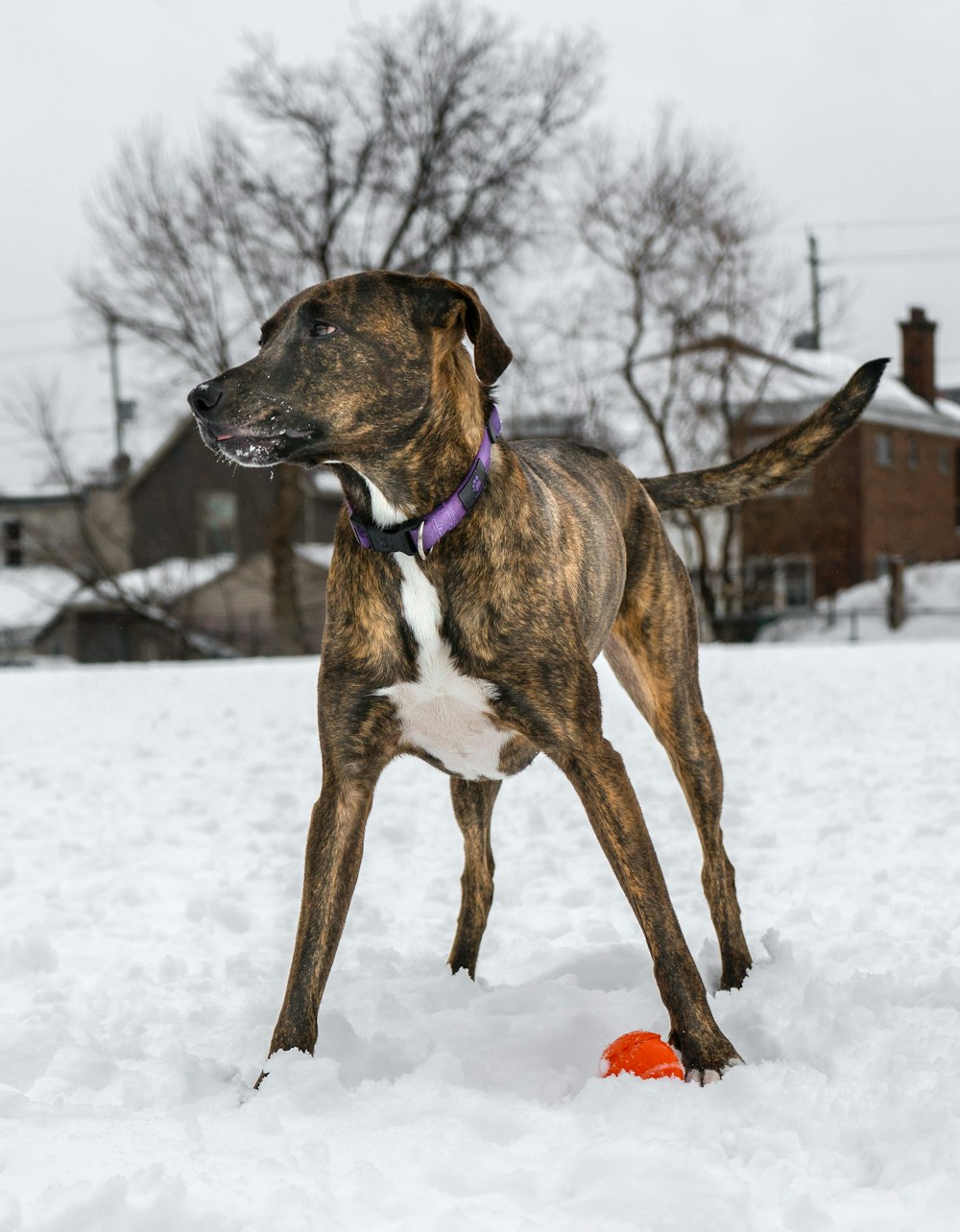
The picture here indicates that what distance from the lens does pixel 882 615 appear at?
30.5 m

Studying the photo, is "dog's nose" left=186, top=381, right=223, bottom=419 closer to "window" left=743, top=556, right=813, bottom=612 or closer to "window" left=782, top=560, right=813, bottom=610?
"window" left=743, top=556, right=813, bottom=612

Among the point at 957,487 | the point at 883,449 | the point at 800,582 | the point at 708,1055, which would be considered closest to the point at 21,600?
the point at 800,582

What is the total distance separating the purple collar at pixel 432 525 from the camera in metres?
3.23

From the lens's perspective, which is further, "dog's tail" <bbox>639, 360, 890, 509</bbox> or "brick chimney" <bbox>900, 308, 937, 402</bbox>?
"brick chimney" <bbox>900, 308, 937, 402</bbox>

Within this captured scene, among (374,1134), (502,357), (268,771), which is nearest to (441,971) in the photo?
(374,1134)

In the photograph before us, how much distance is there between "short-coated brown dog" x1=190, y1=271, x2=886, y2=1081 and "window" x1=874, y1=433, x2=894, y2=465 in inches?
1406

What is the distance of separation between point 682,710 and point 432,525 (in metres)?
1.33

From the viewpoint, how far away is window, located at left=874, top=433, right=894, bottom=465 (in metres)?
37.3

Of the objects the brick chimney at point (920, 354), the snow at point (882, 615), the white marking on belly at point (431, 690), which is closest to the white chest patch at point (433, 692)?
the white marking on belly at point (431, 690)

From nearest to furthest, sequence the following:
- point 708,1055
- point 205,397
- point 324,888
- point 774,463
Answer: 1. point 205,397
2. point 708,1055
3. point 324,888
4. point 774,463

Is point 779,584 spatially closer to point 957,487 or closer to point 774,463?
point 957,487

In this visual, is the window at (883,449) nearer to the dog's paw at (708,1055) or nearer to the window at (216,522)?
the window at (216,522)

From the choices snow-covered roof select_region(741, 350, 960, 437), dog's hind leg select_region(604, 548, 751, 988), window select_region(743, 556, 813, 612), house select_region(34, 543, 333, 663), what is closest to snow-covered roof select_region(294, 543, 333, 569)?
house select_region(34, 543, 333, 663)

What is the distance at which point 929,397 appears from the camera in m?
41.9
